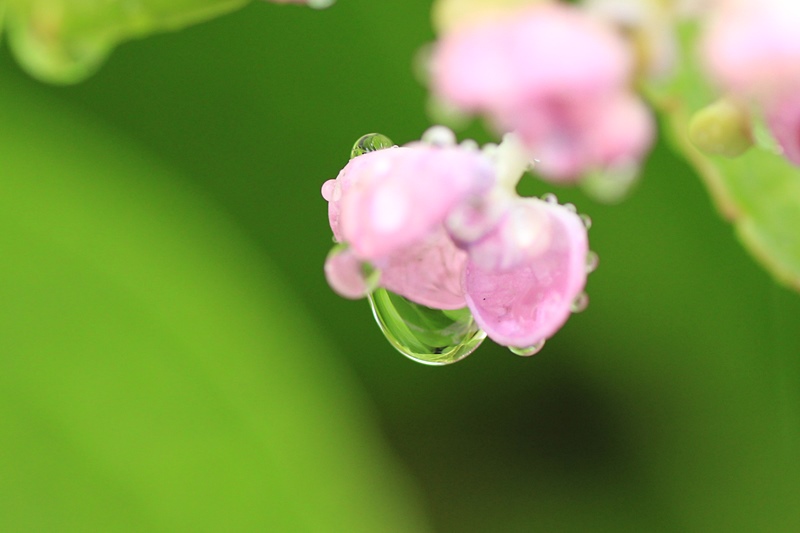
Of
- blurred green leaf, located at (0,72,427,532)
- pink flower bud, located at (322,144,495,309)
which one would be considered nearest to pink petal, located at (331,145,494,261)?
pink flower bud, located at (322,144,495,309)

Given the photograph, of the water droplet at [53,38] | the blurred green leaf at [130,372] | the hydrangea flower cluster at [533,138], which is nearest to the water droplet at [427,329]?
the hydrangea flower cluster at [533,138]

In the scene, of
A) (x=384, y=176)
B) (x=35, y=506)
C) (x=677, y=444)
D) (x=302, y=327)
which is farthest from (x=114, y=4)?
(x=677, y=444)

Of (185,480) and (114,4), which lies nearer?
(114,4)

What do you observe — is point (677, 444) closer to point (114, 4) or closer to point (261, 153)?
point (261, 153)

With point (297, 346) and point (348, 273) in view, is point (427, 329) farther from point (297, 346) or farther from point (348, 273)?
point (297, 346)

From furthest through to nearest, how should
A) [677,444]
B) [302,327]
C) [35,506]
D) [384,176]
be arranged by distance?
1. [677,444]
2. [302,327]
3. [35,506]
4. [384,176]

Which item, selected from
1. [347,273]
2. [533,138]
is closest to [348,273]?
[347,273]

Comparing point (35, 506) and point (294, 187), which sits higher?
point (294, 187)
